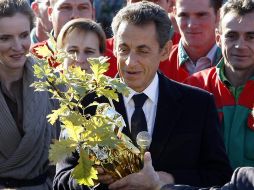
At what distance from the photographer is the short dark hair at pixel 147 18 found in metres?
4.49

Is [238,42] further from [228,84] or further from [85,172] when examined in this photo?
[85,172]

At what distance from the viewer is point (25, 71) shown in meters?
5.39

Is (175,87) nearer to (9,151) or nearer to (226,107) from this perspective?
(226,107)

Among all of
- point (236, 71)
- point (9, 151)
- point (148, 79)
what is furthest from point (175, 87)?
point (9, 151)

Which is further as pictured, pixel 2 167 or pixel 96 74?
pixel 2 167

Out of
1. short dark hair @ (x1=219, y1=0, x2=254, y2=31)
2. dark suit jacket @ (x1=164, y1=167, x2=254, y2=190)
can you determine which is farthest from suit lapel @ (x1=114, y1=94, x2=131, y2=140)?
short dark hair @ (x1=219, y1=0, x2=254, y2=31)

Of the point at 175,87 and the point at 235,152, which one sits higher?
the point at 175,87

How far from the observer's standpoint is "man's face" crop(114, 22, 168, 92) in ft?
14.6

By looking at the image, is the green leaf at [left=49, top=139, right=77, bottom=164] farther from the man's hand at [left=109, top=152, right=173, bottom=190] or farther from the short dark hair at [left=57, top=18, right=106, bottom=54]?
the short dark hair at [left=57, top=18, right=106, bottom=54]

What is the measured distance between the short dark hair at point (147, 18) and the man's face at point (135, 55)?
0.10ft

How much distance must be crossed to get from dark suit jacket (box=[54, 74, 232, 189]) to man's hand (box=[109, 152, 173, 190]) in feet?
1.21

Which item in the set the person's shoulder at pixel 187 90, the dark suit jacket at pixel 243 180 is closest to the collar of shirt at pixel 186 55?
the person's shoulder at pixel 187 90

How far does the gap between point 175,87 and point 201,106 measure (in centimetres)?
18

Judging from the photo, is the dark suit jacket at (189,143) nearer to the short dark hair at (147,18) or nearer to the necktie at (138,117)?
the necktie at (138,117)
